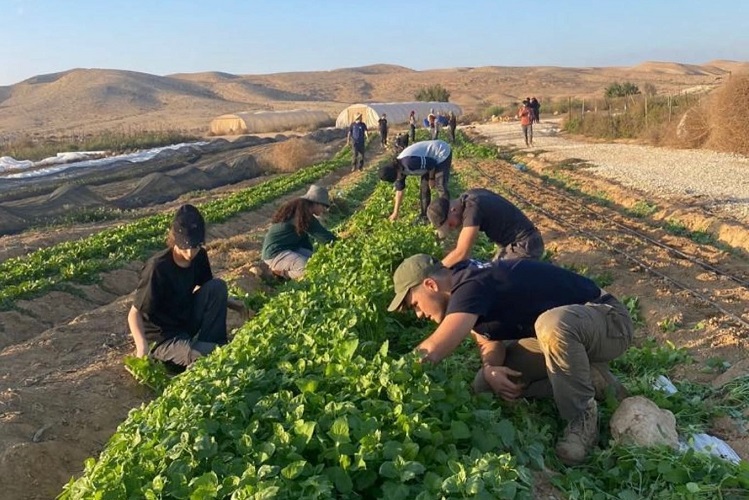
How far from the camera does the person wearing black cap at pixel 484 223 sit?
19.6 feet

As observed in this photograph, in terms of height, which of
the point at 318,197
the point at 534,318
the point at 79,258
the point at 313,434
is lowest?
the point at 79,258

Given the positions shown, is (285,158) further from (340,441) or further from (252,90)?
(252,90)

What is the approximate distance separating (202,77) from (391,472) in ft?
548

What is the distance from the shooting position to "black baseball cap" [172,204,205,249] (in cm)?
525

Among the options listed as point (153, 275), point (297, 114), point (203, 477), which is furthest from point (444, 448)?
point (297, 114)

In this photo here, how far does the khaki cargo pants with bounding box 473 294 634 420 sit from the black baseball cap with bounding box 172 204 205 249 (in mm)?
2554

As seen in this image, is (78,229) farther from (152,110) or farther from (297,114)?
(152,110)

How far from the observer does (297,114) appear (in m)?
63.1

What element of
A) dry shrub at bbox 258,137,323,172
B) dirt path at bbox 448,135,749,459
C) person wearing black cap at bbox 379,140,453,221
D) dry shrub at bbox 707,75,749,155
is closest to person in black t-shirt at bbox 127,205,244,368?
dirt path at bbox 448,135,749,459

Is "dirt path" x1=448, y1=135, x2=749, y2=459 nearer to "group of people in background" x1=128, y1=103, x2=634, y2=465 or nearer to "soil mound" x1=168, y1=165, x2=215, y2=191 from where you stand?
"group of people in background" x1=128, y1=103, x2=634, y2=465

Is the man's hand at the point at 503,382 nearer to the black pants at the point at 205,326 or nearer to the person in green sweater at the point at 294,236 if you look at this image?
the black pants at the point at 205,326

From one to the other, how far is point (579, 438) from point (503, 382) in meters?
0.50

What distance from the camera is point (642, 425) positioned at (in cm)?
393

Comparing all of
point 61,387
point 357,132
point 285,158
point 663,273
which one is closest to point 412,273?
point 61,387
